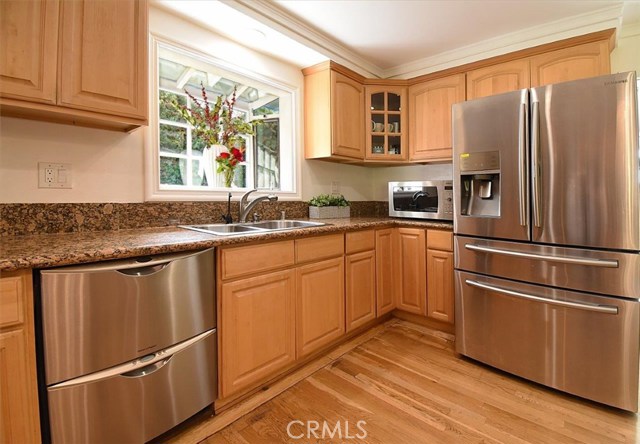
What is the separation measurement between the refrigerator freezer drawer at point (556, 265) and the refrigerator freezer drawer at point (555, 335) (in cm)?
5

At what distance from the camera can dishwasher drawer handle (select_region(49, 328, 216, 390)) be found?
1112 mm

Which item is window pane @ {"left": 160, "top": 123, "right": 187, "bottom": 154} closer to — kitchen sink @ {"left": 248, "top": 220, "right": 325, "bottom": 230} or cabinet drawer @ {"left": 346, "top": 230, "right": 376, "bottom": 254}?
kitchen sink @ {"left": 248, "top": 220, "right": 325, "bottom": 230}

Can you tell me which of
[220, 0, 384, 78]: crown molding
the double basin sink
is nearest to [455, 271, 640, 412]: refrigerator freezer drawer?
the double basin sink

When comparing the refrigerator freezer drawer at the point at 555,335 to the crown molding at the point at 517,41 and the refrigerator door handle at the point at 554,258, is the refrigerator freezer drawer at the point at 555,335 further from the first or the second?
the crown molding at the point at 517,41

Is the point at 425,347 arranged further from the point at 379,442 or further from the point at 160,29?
the point at 160,29

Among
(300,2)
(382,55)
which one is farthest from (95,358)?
(382,55)

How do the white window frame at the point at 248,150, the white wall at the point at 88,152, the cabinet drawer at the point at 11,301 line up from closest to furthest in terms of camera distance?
the cabinet drawer at the point at 11,301
the white wall at the point at 88,152
the white window frame at the point at 248,150

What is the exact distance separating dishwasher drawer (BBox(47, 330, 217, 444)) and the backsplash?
808mm

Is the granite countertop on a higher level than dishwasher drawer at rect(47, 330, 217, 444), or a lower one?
higher

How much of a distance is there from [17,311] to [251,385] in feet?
3.65

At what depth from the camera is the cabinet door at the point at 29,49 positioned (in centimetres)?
117

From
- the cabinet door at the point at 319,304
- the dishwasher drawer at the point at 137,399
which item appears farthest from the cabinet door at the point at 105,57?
the cabinet door at the point at 319,304

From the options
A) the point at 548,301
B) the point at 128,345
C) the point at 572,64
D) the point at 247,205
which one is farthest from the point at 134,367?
the point at 572,64

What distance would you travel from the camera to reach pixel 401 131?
3041 mm
